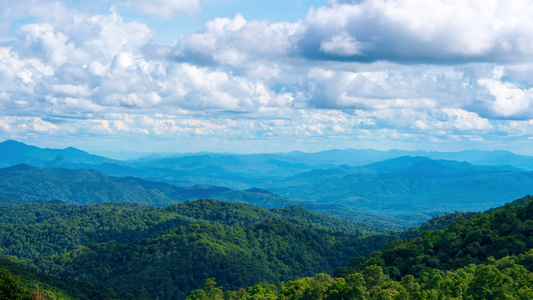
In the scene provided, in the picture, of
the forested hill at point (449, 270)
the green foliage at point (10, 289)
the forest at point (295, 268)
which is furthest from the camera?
the forest at point (295, 268)

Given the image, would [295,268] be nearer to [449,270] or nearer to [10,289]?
[449,270]

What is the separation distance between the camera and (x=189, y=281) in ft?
534

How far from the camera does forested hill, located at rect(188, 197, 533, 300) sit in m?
62.4

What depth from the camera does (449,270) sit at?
3327 inches

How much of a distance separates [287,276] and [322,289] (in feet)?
354

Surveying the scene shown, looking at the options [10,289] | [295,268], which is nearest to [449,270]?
[10,289]

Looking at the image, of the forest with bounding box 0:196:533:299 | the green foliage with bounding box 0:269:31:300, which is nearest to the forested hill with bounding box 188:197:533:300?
the forest with bounding box 0:196:533:299

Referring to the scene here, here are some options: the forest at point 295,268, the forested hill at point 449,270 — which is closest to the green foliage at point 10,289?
the forest at point 295,268

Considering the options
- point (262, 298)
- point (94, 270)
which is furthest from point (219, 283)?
point (262, 298)

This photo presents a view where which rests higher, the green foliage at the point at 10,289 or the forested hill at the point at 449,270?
the green foliage at the point at 10,289

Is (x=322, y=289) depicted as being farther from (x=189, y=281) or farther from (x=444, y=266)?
(x=189, y=281)

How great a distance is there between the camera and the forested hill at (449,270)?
6238 cm

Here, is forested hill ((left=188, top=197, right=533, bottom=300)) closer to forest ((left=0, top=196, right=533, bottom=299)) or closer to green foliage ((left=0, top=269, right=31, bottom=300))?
forest ((left=0, top=196, right=533, bottom=299))

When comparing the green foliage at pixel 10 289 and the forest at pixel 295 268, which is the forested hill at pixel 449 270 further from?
the green foliage at pixel 10 289
